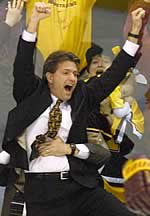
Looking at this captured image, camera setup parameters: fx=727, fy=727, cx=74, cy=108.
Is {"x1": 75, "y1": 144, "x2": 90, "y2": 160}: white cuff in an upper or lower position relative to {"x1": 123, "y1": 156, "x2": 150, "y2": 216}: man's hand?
lower

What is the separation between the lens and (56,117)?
12.5 feet

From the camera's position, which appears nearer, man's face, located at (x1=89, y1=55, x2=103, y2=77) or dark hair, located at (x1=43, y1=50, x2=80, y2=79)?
dark hair, located at (x1=43, y1=50, x2=80, y2=79)

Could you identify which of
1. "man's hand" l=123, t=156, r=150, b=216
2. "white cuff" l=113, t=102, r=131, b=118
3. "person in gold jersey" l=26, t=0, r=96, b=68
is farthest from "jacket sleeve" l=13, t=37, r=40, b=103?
"man's hand" l=123, t=156, r=150, b=216

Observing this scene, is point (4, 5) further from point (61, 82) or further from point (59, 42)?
point (61, 82)

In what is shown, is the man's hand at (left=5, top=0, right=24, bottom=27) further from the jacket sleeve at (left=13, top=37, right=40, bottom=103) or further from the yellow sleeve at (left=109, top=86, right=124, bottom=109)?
the yellow sleeve at (left=109, top=86, right=124, bottom=109)

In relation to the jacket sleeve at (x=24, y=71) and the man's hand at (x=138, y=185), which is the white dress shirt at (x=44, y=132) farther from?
the man's hand at (x=138, y=185)

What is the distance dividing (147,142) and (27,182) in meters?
1.11

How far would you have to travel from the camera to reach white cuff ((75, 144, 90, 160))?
12.6ft

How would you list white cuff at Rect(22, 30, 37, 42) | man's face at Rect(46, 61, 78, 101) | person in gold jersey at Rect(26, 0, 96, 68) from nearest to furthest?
white cuff at Rect(22, 30, 37, 42) → man's face at Rect(46, 61, 78, 101) → person in gold jersey at Rect(26, 0, 96, 68)

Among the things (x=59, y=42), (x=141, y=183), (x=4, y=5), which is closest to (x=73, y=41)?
(x=59, y=42)

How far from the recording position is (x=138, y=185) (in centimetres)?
288

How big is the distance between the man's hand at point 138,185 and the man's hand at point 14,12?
1.43 m

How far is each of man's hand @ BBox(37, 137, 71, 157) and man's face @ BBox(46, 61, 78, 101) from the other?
0.80 feet

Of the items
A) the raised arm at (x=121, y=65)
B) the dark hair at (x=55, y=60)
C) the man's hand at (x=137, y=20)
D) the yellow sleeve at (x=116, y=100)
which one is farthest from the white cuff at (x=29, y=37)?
the yellow sleeve at (x=116, y=100)
